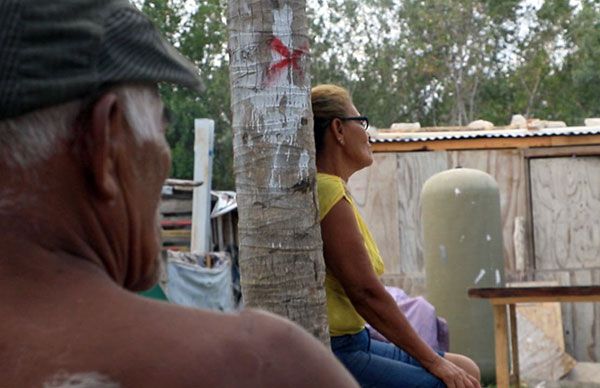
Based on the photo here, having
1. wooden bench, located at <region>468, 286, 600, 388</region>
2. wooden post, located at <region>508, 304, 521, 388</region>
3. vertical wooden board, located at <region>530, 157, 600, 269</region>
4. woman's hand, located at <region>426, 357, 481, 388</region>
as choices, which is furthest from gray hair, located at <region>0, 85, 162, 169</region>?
vertical wooden board, located at <region>530, 157, 600, 269</region>

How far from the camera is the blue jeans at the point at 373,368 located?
16.0ft

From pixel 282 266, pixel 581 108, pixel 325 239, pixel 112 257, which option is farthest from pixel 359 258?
pixel 581 108

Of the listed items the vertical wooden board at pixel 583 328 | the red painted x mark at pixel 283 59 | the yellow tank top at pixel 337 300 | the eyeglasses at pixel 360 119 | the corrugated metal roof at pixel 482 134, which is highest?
the corrugated metal roof at pixel 482 134

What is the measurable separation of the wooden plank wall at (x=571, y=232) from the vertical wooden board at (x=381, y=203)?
160 cm

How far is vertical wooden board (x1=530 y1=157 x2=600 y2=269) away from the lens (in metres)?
13.2

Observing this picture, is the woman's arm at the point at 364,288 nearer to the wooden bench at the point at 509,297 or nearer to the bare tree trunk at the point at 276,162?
the bare tree trunk at the point at 276,162

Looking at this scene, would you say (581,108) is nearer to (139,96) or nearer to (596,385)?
(596,385)

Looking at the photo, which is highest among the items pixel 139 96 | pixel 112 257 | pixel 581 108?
pixel 581 108

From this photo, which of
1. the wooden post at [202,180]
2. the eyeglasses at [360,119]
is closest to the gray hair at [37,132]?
the eyeglasses at [360,119]

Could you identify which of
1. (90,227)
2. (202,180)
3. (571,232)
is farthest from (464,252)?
(90,227)

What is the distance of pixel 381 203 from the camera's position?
43.8ft

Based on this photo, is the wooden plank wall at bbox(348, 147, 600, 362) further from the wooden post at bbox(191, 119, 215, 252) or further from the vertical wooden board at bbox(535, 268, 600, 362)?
the wooden post at bbox(191, 119, 215, 252)

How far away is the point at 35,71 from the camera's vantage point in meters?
1.45

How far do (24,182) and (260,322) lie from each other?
35 cm
